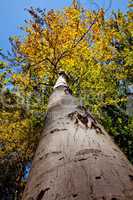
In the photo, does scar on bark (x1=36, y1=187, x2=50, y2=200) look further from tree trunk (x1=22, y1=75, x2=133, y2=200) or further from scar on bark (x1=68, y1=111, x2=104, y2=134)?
scar on bark (x1=68, y1=111, x2=104, y2=134)

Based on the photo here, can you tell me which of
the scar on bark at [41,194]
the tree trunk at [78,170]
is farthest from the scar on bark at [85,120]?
the scar on bark at [41,194]

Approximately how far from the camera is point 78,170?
119cm

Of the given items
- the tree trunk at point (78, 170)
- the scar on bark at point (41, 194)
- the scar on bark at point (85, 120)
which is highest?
the scar on bark at point (85, 120)

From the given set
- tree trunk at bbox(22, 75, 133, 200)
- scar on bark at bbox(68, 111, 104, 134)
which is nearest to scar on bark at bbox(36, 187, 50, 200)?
tree trunk at bbox(22, 75, 133, 200)

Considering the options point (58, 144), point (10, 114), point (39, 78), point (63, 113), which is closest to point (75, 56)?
point (39, 78)

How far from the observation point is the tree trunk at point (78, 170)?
990mm

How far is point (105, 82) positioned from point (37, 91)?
367 centimetres

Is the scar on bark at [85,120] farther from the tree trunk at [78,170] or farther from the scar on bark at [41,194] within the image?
the scar on bark at [41,194]

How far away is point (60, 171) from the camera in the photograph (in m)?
1.24

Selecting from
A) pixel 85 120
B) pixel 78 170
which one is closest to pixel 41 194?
pixel 78 170

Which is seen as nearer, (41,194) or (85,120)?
(41,194)

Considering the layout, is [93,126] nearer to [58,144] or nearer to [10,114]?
[58,144]

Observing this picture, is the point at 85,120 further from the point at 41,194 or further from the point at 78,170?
the point at 41,194

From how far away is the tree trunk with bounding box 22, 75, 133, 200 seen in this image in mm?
990
